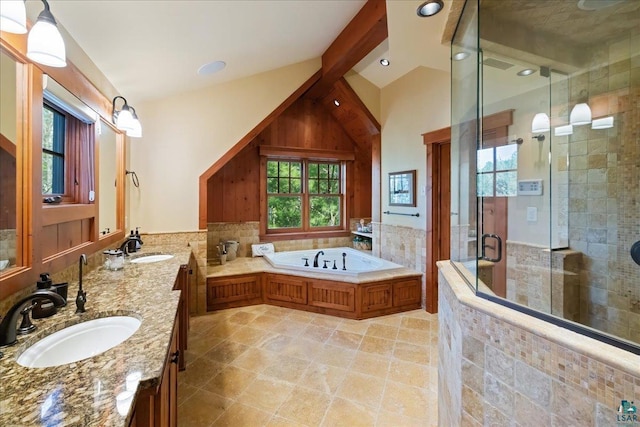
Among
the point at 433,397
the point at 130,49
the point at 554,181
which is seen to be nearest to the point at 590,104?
the point at 554,181

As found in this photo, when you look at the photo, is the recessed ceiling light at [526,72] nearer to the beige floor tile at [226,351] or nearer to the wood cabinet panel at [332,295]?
the wood cabinet panel at [332,295]

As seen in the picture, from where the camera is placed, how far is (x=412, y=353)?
2.66 m

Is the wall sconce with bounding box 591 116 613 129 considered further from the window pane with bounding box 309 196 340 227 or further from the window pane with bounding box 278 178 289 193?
the window pane with bounding box 278 178 289 193

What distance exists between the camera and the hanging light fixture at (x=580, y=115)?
7.36ft

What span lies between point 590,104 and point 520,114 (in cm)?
45

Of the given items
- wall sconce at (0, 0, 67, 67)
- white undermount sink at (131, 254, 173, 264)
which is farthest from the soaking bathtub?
wall sconce at (0, 0, 67, 67)

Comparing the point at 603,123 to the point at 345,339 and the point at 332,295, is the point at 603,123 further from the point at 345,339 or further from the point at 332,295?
the point at 332,295

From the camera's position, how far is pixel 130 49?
2113mm

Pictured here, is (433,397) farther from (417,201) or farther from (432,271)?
(417,201)

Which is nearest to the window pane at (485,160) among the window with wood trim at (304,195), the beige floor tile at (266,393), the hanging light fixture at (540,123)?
the hanging light fixture at (540,123)

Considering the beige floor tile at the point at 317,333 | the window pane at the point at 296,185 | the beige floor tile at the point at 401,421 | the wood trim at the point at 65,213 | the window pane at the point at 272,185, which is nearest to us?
the wood trim at the point at 65,213

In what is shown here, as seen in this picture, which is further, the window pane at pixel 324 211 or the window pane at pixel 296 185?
the window pane at pixel 324 211

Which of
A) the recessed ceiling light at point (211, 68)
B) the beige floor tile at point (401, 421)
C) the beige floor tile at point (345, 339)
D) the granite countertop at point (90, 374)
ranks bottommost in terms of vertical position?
the beige floor tile at point (401, 421)

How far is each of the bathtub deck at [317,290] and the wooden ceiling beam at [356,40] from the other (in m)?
2.61
